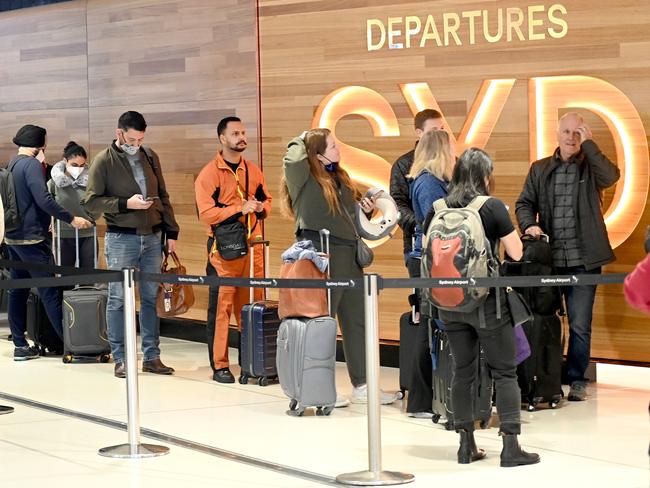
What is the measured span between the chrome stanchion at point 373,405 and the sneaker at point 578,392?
89.4 inches

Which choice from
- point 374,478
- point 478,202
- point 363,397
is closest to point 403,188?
point 363,397

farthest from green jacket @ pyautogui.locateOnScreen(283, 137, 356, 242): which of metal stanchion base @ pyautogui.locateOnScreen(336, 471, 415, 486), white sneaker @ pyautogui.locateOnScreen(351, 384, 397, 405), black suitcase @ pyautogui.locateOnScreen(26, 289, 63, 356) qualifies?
black suitcase @ pyautogui.locateOnScreen(26, 289, 63, 356)

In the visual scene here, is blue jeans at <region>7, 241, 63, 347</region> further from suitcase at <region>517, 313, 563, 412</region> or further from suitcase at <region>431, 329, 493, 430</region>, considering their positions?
suitcase at <region>517, 313, 563, 412</region>

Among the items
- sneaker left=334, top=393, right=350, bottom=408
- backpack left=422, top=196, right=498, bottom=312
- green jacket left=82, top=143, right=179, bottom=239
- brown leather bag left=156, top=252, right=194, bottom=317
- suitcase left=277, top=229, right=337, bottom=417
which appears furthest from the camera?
brown leather bag left=156, top=252, right=194, bottom=317

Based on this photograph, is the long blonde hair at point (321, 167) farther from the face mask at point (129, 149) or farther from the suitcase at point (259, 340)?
the face mask at point (129, 149)

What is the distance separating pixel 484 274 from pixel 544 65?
3.07m

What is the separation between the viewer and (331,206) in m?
7.81

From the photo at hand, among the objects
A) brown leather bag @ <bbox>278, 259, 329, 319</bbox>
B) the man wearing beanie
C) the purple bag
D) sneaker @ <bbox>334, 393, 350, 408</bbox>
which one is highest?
the man wearing beanie

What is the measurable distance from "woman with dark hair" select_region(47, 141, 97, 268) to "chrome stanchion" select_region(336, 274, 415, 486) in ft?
19.3

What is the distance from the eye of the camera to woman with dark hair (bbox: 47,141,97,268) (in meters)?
11.4

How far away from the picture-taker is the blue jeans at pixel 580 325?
8070 mm

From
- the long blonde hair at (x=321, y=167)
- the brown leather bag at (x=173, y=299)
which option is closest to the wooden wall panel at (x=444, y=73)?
the brown leather bag at (x=173, y=299)

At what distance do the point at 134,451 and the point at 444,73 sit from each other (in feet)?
12.5

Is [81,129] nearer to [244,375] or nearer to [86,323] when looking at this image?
[86,323]
